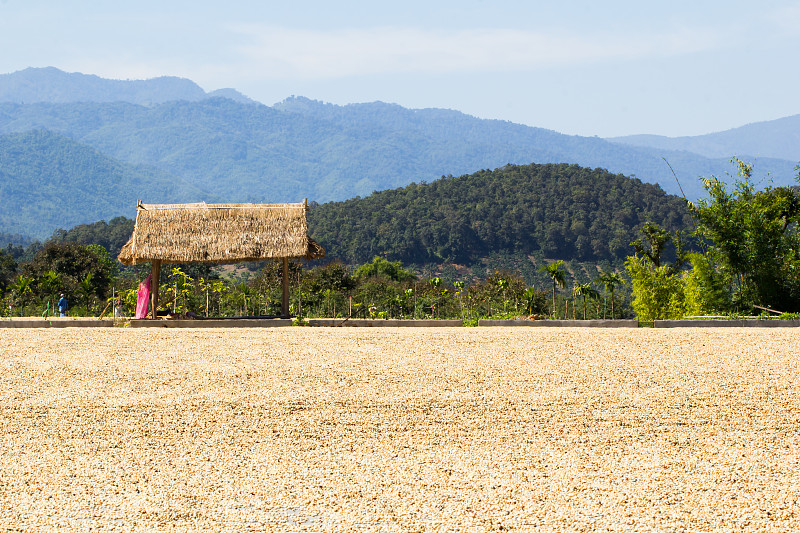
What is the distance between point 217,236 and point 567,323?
6.75m

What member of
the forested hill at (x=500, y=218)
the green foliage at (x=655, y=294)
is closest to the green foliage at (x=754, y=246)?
the green foliage at (x=655, y=294)

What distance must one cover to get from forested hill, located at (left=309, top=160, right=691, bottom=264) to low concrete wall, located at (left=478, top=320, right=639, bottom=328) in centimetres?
4566

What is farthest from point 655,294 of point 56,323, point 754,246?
point 56,323

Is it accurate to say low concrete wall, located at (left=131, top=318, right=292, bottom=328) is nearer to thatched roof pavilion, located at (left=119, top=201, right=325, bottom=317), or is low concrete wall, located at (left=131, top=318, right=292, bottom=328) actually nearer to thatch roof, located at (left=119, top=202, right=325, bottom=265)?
thatched roof pavilion, located at (left=119, top=201, right=325, bottom=317)

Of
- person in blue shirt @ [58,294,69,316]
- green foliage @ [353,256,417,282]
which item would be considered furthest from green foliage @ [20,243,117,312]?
green foliage @ [353,256,417,282]

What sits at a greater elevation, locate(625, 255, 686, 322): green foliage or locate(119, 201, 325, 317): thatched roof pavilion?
locate(119, 201, 325, 317): thatched roof pavilion

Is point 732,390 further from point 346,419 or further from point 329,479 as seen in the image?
point 329,479

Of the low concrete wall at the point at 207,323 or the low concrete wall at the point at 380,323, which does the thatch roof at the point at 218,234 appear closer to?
the low concrete wall at the point at 207,323

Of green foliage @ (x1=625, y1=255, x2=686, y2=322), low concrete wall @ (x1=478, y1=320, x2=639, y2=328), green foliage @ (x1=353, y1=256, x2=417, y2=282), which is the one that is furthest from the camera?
green foliage @ (x1=353, y1=256, x2=417, y2=282)

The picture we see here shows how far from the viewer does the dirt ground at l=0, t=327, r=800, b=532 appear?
212 inches

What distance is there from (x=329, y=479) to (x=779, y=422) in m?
4.19

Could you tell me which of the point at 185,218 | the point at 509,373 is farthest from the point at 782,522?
the point at 185,218

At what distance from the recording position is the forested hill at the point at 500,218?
6406 centimetres

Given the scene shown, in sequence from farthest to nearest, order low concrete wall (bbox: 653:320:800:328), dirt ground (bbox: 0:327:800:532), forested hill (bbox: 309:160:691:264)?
forested hill (bbox: 309:160:691:264)
low concrete wall (bbox: 653:320:800:328)
dirt ground (bbox: 0:327:800:532)
